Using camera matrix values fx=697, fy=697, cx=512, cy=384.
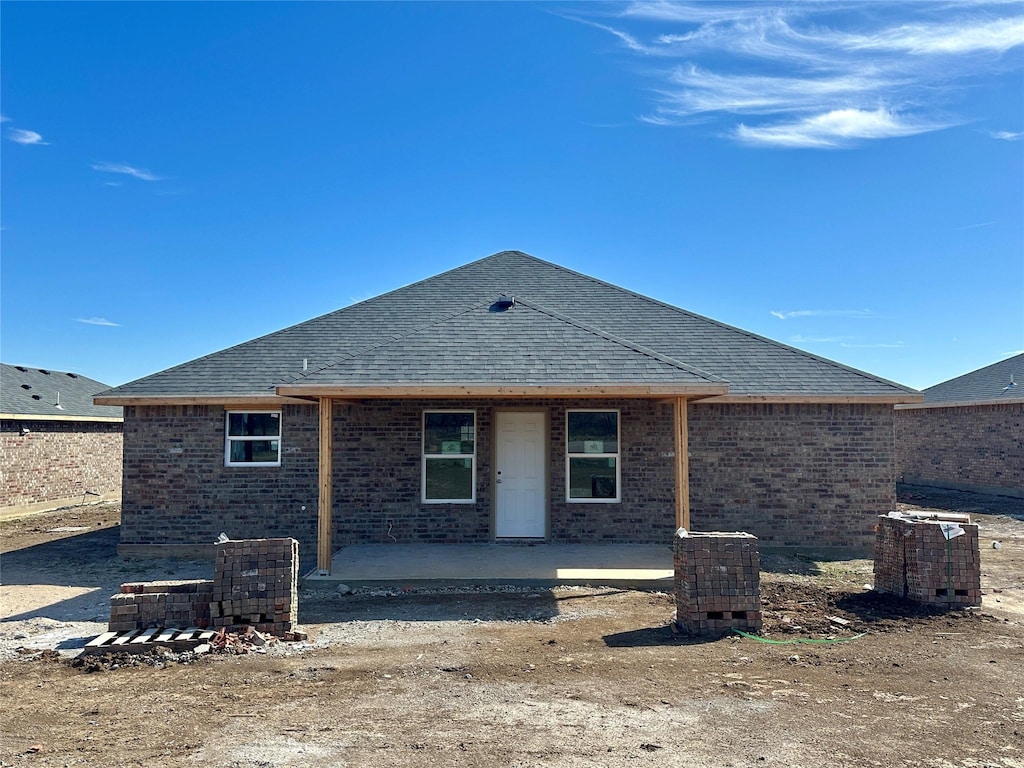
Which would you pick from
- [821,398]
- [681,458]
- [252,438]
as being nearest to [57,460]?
[252,438]

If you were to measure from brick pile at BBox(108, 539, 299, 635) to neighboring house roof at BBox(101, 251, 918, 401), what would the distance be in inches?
99.3

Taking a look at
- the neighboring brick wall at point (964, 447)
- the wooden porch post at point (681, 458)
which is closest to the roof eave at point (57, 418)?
the wooden porch post at point (681, 458)

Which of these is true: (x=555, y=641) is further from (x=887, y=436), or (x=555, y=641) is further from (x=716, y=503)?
(x=887, y=436)

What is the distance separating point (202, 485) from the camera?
12039 millimetres

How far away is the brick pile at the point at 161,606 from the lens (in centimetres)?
712

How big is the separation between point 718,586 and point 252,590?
192 inches

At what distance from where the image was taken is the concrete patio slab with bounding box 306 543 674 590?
30.7 ft

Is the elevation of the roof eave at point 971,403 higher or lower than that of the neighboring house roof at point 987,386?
lower

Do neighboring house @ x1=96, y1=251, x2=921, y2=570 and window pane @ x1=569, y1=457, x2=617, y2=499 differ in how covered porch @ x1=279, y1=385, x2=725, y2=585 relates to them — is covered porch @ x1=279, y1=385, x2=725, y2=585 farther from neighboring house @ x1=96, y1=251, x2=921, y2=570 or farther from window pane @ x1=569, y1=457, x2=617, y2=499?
window pane @ x1=569, y1=457, x2=617, y2=499

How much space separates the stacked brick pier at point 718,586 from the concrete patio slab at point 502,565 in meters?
2.07

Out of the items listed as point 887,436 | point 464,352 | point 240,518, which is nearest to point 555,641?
point 464,352

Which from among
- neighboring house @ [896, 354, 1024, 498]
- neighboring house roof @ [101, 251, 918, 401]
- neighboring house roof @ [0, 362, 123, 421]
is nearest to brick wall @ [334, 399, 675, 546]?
neighboring house roof @ [101, 251, 918, 401]

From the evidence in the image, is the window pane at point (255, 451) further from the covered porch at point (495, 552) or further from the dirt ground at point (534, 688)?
the dirt ground at point (534, 688)

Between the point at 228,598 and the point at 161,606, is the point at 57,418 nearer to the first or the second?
the point at 161,606
